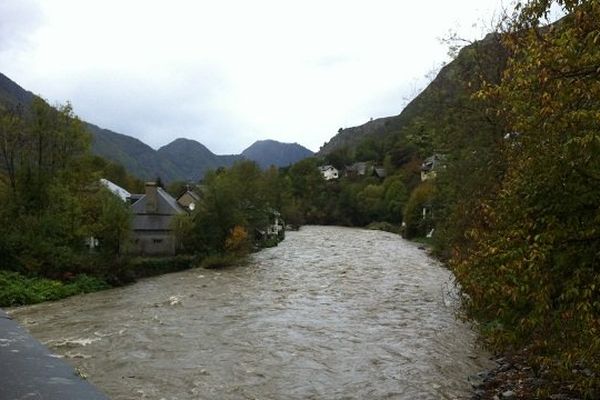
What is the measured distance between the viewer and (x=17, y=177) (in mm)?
34188

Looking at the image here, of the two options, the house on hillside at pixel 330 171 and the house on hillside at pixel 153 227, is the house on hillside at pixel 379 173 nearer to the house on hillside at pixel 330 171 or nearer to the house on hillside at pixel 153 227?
the house on hillside at pixel 330 171

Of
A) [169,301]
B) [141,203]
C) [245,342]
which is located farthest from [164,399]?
[141,203]

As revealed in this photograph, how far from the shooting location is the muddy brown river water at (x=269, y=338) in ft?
41.4

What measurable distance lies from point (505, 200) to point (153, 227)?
38.5 m

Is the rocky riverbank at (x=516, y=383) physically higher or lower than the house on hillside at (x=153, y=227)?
lower

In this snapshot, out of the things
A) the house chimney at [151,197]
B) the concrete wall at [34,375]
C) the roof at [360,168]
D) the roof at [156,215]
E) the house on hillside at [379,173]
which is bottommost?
the concrete wall at [34,375]

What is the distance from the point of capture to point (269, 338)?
17.5 m

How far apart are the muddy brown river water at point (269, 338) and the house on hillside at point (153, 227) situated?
9471 mm

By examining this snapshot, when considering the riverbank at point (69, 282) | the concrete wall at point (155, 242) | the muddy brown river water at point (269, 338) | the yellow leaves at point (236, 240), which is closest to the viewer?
the muddy brown river water at point (269, 338)

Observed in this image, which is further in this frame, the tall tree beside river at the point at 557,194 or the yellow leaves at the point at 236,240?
the yellow leaves at the point at 236,240

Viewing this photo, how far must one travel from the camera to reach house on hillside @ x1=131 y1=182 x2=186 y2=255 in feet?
136

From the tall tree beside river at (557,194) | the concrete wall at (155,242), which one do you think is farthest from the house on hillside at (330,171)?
the tall tree beside river at (557,194)

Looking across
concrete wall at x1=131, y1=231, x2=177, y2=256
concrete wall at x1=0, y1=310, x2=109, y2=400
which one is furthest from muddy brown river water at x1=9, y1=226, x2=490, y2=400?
concrete wall at x1=131, y1=231, x2=177, y2=256

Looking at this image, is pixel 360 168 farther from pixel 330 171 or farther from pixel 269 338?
pixel 269 338
